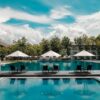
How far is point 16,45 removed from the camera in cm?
7125

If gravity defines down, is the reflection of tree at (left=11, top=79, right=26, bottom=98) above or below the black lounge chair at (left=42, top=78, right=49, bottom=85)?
below

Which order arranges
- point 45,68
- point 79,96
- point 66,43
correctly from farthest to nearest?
point 66,43, point 45,68, point 79,96

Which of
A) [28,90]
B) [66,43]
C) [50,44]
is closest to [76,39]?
[66,43]

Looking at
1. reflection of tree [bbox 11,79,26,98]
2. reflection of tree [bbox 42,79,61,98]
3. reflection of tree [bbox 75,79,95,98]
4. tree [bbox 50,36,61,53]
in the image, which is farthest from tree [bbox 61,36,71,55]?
reflection of tree [bbox 42,79,61,98]

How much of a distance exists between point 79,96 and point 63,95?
0.89 meters

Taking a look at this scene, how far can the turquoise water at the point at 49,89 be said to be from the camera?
568 inches

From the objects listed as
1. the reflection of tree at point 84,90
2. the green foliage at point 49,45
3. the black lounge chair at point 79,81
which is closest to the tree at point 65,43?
the green foliage at point 49,45

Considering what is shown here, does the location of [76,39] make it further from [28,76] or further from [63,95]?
[63,95]

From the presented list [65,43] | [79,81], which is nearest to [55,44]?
[65,43]

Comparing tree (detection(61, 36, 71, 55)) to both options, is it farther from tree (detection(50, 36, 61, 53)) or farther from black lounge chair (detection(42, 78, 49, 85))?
black lounge chair (detection(42, 78, 49, 85))

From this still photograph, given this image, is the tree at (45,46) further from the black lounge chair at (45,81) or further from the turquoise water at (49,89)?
the black lounge chair at (45,81)

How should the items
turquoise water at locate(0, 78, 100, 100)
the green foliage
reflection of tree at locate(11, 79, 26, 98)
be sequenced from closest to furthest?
1. turquoise water at locate(0, 78, 100, 100)
2. reflection of tree at locate(11, 79, 26, 98)
3. the green foliage

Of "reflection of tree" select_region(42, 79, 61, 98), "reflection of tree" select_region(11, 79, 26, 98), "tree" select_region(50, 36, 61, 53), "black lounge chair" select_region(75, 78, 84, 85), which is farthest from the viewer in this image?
"tree" select_region(50, 36, 61, 53)

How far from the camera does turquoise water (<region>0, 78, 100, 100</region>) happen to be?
568 inches
